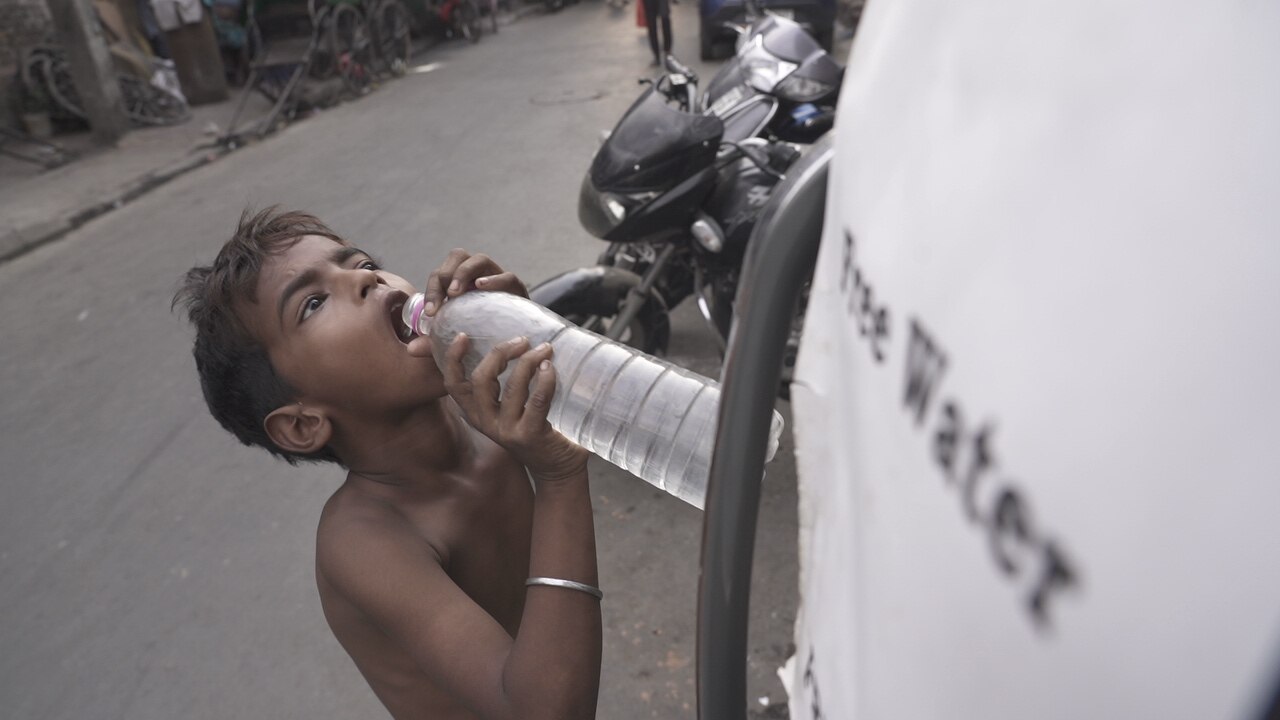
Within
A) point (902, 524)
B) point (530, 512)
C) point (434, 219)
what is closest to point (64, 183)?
point (434, 219)

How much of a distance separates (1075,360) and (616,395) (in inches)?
40.0

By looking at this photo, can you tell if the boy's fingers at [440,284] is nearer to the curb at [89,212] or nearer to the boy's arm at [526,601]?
the boy's arm at [526,601]

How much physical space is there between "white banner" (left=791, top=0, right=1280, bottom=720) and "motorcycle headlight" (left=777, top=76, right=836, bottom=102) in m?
2.69

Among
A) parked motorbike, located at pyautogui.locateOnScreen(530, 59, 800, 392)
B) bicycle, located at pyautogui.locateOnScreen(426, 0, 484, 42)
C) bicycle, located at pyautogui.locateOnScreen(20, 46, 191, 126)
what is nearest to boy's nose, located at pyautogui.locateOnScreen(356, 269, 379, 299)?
parked motorbike, located at pyautogui.locateOnScreen(530, 59, 800, 392)

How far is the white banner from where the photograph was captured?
10.6 inches

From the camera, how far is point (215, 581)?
107 inches

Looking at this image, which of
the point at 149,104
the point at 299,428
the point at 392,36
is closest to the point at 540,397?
the point at 299,428

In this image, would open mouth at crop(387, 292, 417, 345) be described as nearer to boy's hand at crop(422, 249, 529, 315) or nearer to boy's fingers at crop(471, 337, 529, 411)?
boy's hand at crop(422, 249, 529, 315)

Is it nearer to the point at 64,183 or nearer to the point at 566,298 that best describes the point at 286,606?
the point at 566,298

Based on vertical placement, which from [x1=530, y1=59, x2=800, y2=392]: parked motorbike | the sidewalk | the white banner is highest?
the white banner

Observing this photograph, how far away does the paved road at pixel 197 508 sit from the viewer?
2.35 m

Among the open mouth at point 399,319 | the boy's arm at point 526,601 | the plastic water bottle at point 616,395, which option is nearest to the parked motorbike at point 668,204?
the plastic water bottle at point 616,395

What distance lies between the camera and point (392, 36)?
36.5ft

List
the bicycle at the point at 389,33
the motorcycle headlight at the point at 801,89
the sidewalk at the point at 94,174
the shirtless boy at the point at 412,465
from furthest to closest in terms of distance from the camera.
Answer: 1. the bicycle at the point at 389,33
2. the sidewalk at the point at 94,174
3. the motorcycle headlight at the point at 801,89
4. the shirtless boy at the point at 412,465
